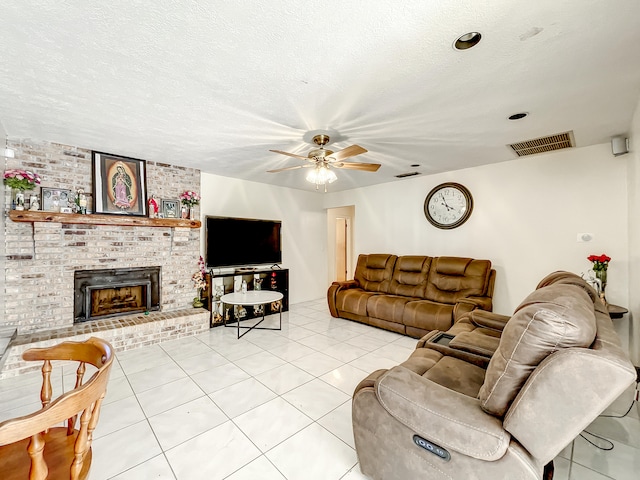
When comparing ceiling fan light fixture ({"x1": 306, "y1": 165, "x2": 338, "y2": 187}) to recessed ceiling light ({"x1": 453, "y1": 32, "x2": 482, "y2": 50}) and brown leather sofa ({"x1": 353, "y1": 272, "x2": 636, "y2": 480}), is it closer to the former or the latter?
recessed ceiling light ({"x1": 453, "y1": 32, "x2": 482, "y2": 50})

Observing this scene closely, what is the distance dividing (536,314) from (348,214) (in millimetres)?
6450

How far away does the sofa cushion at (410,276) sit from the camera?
167 inches

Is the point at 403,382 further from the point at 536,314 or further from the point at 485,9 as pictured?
the point at 485,9

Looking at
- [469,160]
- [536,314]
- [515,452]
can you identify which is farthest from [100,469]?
[469,160]

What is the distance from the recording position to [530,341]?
110 cm

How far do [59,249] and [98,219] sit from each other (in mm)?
509

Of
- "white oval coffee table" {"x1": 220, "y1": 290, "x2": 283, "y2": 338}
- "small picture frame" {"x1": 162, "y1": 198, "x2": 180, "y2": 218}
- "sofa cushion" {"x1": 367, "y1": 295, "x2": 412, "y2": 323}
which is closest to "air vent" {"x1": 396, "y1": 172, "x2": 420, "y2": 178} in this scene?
"sofa cushion" {"x1": 367, "y1": 295, "x2": 412, "y2": 323}

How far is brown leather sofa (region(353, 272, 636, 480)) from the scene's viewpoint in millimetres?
965

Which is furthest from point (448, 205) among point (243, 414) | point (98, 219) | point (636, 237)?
point (98, 219)

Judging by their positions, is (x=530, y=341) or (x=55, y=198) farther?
(x=55, y=198)

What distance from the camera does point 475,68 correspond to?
5.85 ft

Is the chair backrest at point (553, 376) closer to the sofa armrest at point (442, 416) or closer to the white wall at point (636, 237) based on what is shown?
the sofa armrest at point (442, 416)

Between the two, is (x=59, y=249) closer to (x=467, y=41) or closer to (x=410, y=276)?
(x=467, y=41)

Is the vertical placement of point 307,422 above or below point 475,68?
below
